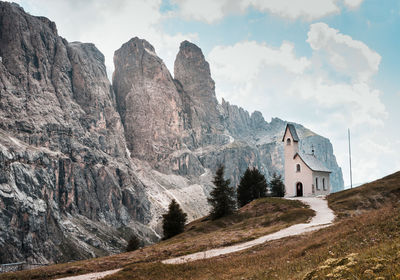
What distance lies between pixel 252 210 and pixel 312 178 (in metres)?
21.6

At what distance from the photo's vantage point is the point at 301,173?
69188mm

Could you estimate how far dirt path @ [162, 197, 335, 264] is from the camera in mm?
27672

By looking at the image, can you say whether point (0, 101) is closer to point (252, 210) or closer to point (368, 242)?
point (252, 210)

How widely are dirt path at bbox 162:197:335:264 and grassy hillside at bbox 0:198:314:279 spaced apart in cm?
159

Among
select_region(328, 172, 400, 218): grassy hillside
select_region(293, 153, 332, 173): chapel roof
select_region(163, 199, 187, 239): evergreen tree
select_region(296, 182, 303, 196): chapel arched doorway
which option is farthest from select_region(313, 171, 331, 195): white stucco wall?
select_region(163, 199, 187, 239): evergreen tree

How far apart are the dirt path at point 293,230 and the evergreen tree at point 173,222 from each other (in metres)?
22.2

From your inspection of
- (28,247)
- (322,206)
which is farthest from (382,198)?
(28,247)

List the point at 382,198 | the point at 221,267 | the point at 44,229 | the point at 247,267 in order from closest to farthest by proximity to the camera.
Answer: the point at 247,267
the point at 221,267
the point at 382,198
the point at 44,229

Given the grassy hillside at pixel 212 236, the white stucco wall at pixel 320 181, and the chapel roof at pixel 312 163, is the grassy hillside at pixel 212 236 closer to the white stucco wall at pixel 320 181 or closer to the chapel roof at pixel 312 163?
the white stucco wall at pixel 320 181

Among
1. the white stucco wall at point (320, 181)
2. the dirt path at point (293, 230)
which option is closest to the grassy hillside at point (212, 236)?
the dirt path at point (293, 230)

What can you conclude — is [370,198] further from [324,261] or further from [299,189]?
[324,261]

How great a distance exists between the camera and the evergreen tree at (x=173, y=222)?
5453cm

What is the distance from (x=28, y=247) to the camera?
15062 cm

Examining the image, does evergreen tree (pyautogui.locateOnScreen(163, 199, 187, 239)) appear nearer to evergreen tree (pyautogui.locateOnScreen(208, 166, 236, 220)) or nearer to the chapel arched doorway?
evergreen tree (pyautogui.locateOnScreen(208, 166, 236, 220))
